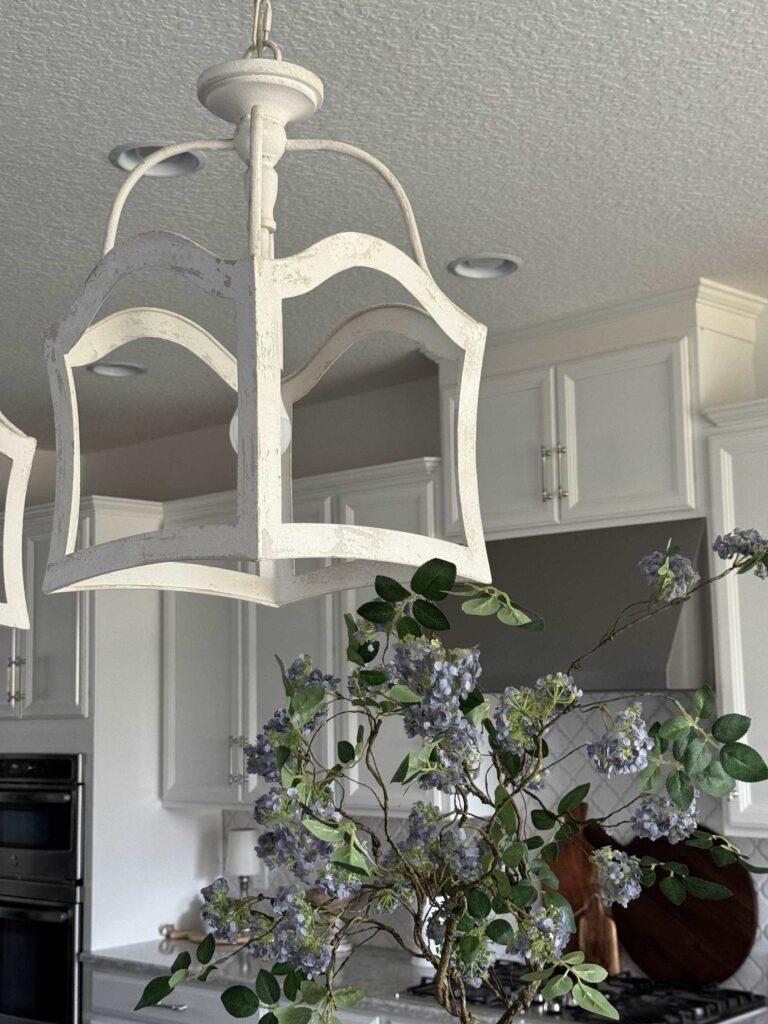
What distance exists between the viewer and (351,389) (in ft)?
14.1

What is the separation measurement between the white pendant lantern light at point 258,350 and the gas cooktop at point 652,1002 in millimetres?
2189

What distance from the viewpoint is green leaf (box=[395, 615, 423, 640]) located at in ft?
3.22

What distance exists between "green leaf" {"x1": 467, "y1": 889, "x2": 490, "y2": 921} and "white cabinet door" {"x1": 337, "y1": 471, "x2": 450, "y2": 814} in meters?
2.72

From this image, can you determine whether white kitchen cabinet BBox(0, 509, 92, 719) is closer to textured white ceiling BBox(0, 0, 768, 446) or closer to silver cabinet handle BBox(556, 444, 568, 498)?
textured white ceiling BBox(0, 0, 768, 446)

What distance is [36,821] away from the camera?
174 inches

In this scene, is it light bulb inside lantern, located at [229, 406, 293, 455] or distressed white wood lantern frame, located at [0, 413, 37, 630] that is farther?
distressed white wood lantern frame, located at [0, 413, 37, 630]

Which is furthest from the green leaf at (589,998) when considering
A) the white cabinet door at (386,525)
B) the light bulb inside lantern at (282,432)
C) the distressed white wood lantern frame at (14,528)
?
the white cabinet door at (386,525)

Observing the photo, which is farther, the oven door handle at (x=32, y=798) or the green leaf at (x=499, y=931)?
the oven door handle at (x=32, y=798)

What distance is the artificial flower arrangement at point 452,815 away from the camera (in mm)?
914

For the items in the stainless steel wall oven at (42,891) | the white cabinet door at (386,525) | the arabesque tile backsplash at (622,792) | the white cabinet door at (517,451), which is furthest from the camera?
the stainless steel wall oven at (42,891)

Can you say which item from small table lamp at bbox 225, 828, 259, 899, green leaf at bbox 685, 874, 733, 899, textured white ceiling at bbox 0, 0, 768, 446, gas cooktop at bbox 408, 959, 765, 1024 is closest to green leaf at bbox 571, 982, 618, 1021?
green leaf at bbox 685, 874, 733, 899

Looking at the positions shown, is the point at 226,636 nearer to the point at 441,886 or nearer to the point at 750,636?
the point at 750,636

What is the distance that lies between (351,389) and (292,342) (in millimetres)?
612

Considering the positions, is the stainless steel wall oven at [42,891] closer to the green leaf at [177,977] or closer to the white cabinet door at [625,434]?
the white cabinet door at [625,434]
